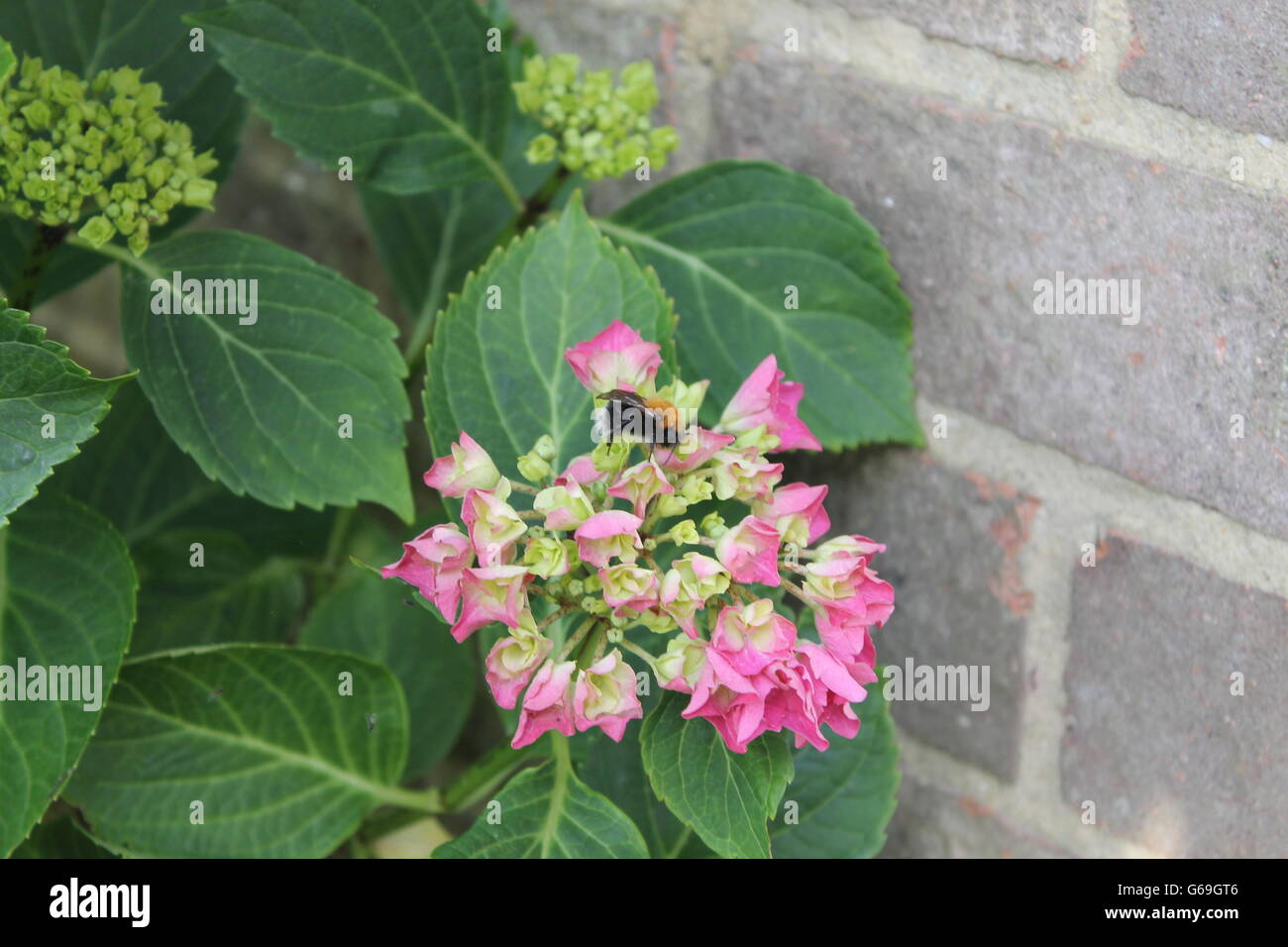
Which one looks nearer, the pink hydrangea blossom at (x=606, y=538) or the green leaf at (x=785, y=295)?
the pink hydrangea blossom at (x=606, y=538)

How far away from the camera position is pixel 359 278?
1.07 m

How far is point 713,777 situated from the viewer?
556 mm

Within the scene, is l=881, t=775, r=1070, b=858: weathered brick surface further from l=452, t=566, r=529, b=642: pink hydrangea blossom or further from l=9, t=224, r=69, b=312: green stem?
l=9, t=224, r=69, b=312: green stem

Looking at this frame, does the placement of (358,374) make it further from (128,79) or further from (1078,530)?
(1078,530)

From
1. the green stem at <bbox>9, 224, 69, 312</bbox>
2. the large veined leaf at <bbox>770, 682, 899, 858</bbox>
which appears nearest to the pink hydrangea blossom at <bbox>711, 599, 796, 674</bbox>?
the large veined leaf at <bbox>770, 682, 899, 858</bbox>

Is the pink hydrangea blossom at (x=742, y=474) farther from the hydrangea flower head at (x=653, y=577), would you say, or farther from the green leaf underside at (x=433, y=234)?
the green leaf underside at (x=433, y=234)

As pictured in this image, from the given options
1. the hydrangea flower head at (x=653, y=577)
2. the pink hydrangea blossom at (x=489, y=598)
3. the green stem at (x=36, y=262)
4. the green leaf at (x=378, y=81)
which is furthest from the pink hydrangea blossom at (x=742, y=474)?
the green stem at (x=36, y=262)

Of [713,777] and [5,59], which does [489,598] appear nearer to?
[713,777]

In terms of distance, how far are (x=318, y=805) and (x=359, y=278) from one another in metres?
0.52

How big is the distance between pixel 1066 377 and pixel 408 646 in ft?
1.75

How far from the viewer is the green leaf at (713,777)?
0.54m

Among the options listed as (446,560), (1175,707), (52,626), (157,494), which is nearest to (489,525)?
(446,560)

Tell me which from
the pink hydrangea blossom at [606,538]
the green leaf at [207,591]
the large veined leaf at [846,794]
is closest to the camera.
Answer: the pink hydrangea blossom at [606,538]
